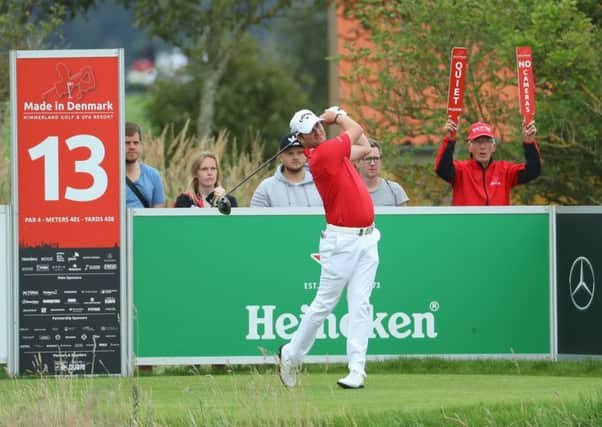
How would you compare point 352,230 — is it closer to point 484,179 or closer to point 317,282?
point 317,282

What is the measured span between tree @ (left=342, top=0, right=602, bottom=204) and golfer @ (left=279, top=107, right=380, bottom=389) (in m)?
4.08

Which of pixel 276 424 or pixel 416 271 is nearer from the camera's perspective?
pixel 276 424

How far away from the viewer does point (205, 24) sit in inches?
1068

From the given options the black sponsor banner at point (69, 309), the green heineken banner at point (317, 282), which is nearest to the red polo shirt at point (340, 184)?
the green heineken banner at point (317, 282)

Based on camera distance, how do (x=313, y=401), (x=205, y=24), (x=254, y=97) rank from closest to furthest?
1. (x=313, y=401)
2. (x=205, y=24)
3. (x=254, y=97)

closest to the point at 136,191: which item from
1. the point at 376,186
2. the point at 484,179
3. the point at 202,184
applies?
the point at 202,184

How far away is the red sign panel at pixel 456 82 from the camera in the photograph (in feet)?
46.2

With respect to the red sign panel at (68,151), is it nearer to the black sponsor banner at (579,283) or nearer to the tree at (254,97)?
the black sponsor banner at (579,283)

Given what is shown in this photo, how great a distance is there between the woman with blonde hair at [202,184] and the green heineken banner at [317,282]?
52 cm

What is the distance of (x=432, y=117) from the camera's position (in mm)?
17938

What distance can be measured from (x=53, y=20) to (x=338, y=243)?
11.4 m

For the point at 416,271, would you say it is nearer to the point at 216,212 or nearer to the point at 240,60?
the point at 216,212

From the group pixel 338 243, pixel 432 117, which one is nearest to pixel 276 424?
pixel 338 243

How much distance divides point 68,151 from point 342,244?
2632 mm
